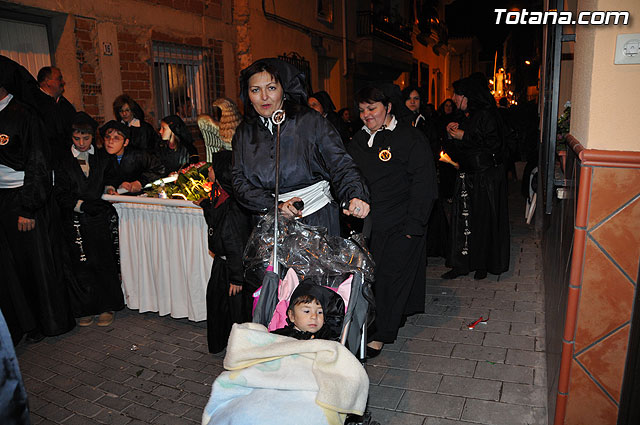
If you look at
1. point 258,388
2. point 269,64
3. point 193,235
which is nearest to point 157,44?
point 193,235

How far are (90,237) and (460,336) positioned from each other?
3530 millimetres

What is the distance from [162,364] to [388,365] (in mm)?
1804

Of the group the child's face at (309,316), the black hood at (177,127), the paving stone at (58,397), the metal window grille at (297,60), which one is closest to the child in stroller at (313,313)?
the child's face at (309,316)

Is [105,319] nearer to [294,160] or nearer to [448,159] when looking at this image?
[294,160]

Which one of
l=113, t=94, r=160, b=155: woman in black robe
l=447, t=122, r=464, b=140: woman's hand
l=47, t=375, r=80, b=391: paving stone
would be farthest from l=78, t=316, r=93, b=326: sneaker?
l=447, t=122, r=464, b=140: woman's hand

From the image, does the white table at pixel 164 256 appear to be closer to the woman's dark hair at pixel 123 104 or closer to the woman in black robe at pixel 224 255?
the woman in black robe at pixel 224 255

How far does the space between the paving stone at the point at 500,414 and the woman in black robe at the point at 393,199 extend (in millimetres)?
884

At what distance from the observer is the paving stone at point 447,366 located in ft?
12.0

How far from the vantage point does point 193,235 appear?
441cm

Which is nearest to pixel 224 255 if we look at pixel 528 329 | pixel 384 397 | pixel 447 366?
pixel 384 397

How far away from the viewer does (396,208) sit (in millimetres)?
3896

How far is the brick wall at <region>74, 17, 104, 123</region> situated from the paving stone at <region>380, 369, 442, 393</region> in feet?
18.7

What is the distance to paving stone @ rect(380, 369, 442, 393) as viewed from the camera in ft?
11.4

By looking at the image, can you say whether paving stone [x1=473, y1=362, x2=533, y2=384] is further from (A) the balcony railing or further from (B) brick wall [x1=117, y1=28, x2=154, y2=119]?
(A) the balcony railing
